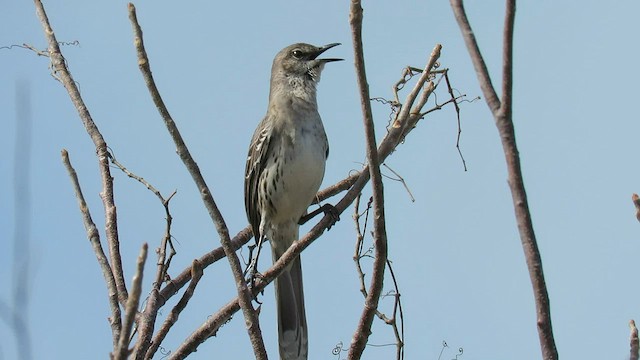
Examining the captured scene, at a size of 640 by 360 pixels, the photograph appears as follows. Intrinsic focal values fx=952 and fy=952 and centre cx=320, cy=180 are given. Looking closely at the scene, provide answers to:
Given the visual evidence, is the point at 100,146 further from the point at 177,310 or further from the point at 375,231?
the point at 375,231

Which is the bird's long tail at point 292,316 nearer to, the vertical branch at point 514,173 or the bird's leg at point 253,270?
the bird's leg at point 253,270

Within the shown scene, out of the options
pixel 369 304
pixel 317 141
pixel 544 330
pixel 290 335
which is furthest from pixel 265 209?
pixel 544 330

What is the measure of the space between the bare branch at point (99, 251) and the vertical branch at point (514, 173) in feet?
7.32

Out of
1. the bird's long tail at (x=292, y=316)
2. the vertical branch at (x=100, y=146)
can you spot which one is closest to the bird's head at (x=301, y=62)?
the bird's long tail at (x=292, y=316)

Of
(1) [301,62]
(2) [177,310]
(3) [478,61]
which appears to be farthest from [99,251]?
(1) [301,62]

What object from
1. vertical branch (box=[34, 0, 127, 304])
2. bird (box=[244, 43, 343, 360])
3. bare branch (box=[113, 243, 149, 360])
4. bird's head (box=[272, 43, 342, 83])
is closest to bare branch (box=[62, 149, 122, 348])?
vertical branch (box=[34, 0, 127, 304])

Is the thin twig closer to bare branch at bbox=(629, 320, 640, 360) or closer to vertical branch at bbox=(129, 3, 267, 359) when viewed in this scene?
vertical branch at bbox=(129, 3, 267, 359)

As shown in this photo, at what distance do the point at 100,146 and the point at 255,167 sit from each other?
7.91 feet

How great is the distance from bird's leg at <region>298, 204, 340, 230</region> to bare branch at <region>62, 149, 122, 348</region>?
4.05 feet

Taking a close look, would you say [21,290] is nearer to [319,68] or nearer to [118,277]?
[118,277]

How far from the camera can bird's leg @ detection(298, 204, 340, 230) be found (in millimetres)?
5439

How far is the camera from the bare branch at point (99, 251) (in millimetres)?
4309

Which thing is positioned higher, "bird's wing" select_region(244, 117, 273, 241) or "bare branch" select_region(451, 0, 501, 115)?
"bird's wing" select_region(244, 117, 273, 241)

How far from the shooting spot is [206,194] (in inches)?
153
